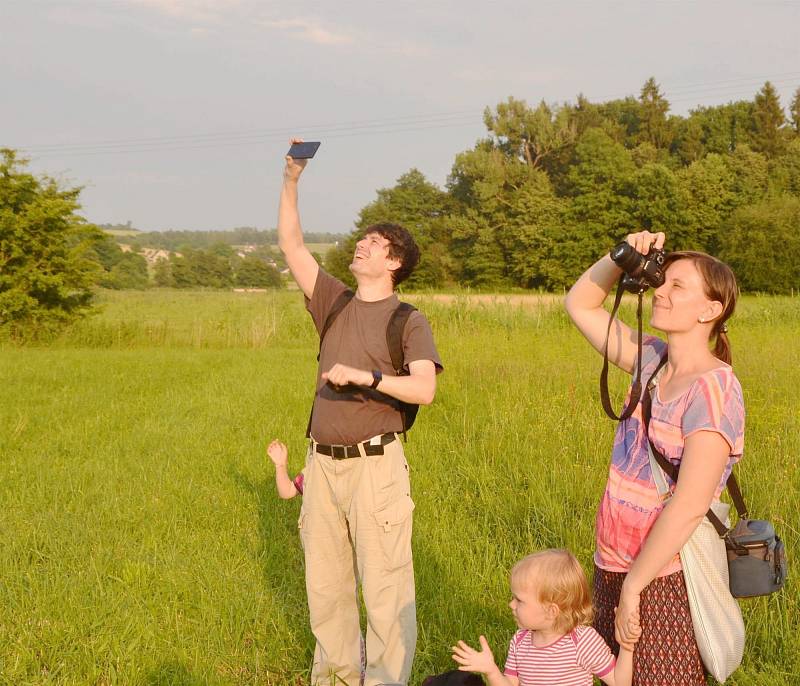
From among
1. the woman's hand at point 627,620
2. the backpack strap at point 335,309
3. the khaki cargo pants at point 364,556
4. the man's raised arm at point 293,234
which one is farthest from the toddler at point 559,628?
the man's raised arm at point 293,234

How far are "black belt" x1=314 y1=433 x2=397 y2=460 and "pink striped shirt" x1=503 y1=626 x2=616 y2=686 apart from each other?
118 cm

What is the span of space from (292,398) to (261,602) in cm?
654

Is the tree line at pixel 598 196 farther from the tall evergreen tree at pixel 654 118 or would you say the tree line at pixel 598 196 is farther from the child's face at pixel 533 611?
the child's face at pixel 533 611

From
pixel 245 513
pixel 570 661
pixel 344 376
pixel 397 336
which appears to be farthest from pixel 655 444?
pixel 245 513

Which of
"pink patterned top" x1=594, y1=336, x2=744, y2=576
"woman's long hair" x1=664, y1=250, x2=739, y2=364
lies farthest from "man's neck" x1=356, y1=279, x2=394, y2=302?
"woman's long hair" x1=664, y1=250, x2=739, y2=364

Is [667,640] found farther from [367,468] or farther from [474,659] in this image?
[367,468]

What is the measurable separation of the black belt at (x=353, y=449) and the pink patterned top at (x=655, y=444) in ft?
3.74

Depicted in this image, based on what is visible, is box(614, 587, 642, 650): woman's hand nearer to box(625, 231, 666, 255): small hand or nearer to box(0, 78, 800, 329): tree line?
box(625, 231, 666, 255): small hand

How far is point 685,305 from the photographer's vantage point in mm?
2266

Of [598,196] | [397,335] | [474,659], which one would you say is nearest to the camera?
[474,659]

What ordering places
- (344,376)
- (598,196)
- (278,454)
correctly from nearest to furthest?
(344,376) < (278,454) < (598,196)

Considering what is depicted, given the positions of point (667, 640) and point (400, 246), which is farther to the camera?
point (400, 246)

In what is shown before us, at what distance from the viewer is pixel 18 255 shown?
2027cm

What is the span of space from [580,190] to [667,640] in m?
58.7
